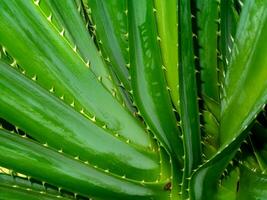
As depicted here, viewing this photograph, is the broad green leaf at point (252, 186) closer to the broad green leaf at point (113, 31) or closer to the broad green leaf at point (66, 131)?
the broad green leaf at point (66, 131)

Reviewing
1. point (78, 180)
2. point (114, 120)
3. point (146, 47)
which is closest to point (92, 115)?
point (114, 120)

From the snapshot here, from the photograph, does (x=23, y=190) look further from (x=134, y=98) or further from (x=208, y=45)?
(x=208, y=45)

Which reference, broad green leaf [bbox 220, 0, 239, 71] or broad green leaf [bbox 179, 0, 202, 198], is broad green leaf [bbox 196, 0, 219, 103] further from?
broad green leaf [bbox 179, 0, 202, 198]

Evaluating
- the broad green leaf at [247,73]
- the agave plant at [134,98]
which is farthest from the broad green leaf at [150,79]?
the broad green leaf at [247,73]

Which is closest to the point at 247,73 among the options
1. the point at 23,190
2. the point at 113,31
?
the point at 113,31

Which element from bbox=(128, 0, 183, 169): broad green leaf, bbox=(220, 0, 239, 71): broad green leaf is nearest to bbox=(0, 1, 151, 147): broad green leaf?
bbox=(128, 0, 183, 169): broad green leaf

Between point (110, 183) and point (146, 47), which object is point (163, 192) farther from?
point (146, 47)
